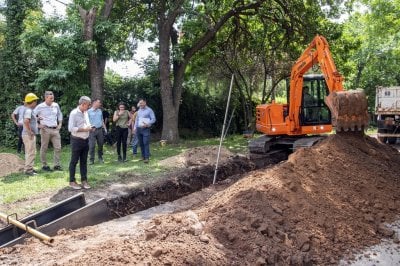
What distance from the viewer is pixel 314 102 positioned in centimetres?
1200

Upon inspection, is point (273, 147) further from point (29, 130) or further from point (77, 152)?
point (29, 130)

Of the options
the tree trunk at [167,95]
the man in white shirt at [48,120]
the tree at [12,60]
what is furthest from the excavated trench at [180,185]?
the tree at [12,60]

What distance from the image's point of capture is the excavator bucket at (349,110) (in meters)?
9.98

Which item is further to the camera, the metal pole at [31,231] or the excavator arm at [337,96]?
the excavator arm at [337,96]

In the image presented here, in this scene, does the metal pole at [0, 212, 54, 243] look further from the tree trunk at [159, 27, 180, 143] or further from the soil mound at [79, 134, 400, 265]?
the tree trunk at [159, 27, 180, 143]

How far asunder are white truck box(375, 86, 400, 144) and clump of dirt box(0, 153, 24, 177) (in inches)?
489

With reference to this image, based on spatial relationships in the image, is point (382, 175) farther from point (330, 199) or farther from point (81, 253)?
point (81, 253)

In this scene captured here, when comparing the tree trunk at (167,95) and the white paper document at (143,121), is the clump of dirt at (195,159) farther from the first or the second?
the tree trunk at (167,95)

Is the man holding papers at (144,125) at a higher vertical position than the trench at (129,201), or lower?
Answer: higher

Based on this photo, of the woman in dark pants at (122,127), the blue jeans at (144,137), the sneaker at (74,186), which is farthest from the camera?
the woman in dark pants at (122,127)

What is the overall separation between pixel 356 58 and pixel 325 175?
22.6 metres

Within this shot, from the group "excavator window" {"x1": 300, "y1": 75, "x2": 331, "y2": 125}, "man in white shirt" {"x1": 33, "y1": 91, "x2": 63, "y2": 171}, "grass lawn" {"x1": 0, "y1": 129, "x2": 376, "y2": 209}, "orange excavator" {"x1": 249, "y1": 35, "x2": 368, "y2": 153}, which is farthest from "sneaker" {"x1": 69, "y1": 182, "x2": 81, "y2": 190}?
"excavator window" {"x1": 300, "y1": 75, "x2": 331, "y2": 125}

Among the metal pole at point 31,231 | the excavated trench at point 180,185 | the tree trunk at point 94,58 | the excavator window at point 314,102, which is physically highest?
the tree trunk at point 94,58

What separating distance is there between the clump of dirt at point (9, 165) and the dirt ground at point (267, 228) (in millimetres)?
5075
